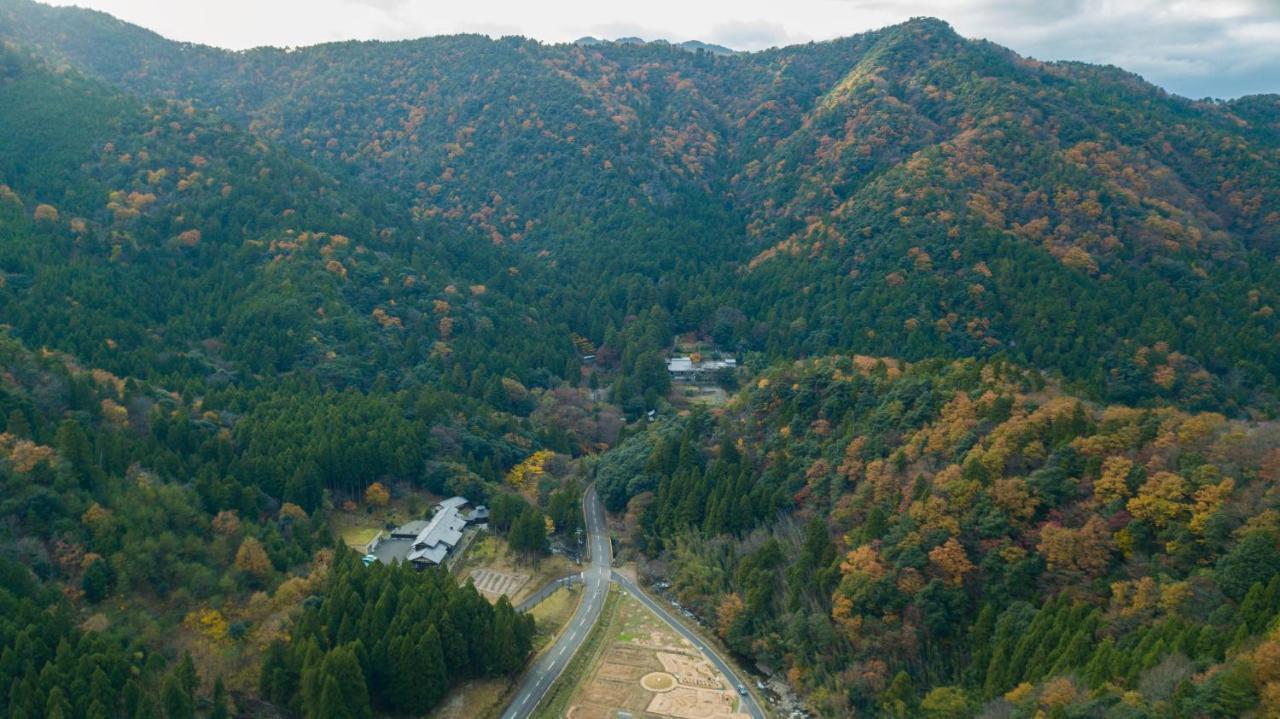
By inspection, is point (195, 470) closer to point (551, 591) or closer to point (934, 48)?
point (551, 591)

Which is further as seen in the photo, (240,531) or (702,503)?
(702,503)

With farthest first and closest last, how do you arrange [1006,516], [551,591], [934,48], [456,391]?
[934,48]
[456,391]
[551,591]
[1006,516]

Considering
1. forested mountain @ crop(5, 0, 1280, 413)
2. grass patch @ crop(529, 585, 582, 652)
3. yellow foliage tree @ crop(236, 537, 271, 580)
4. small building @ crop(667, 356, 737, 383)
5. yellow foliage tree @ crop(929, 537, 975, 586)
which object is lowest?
grass patch @ crop(529, 585, 582, 652)

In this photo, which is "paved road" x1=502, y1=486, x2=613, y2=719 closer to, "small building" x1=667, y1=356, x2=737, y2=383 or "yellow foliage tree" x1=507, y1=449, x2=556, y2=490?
"yellow foliage tree" x1=507, y1=449, x2=556, y2=490

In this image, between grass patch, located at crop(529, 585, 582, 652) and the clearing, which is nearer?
the clearing

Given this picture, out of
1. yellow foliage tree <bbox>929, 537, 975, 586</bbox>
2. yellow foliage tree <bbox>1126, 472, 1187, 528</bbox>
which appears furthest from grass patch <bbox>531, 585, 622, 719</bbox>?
yellow foliage tree <bbox>1126, 472, 1187, 528</bbox>

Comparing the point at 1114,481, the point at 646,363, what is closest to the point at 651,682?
the point at 1114,481

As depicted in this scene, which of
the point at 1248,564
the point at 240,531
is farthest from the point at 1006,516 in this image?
the point at 240,531

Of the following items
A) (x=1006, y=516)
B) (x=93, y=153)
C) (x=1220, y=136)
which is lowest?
(x=1006, y=516)
